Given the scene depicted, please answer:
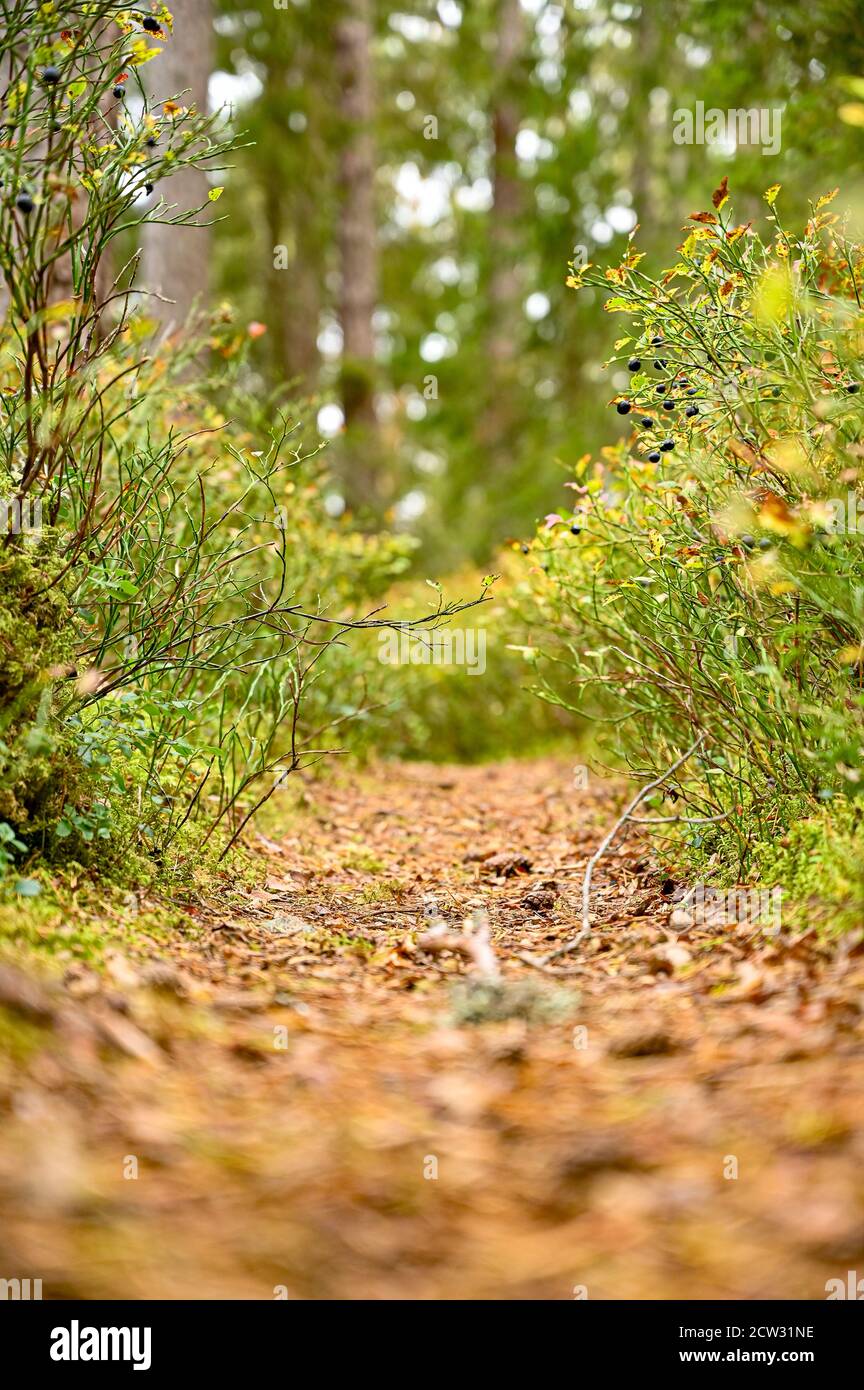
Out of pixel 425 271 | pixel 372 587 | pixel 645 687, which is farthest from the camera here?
pixel 425 271

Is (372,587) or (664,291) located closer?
(664,291)

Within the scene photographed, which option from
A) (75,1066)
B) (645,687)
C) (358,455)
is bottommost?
(75,1066)

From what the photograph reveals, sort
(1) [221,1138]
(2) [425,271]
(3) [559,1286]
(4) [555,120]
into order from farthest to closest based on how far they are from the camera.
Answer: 1. (2) [425,271]
2. (4) [555,120]
3. (1) [221,1138]
4. (3) [559,1286]

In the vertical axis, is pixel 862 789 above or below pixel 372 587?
below

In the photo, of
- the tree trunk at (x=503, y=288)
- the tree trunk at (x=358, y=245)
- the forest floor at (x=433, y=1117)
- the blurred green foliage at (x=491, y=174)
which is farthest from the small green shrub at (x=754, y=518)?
the tree trunk at (x=503, y=288)

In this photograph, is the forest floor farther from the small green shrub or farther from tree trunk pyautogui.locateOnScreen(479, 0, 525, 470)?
tree trunk pyautogui.locateOnScreen(479, 0, 525, 470)

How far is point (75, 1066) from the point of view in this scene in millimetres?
1761

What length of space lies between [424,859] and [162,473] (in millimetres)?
1836

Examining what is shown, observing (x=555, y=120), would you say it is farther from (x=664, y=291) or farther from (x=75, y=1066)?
(x=75, y=1066)

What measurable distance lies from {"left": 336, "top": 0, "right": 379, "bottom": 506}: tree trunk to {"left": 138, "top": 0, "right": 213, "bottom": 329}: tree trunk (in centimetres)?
226

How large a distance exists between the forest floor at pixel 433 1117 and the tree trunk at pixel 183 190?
20.5 feet

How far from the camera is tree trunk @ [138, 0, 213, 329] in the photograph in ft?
24.4

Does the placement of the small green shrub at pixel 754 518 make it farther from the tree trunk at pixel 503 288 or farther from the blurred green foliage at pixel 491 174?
the tree trunk at pixel 503 288
